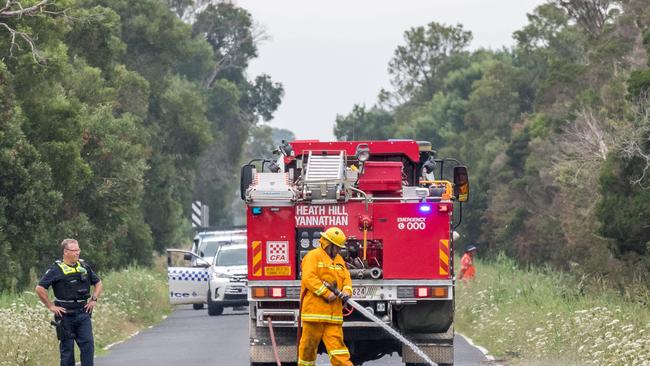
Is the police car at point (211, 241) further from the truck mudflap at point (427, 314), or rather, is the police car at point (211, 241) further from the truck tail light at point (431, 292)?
the truck tail light at point (431, 292)

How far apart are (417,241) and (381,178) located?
1122 millimetres

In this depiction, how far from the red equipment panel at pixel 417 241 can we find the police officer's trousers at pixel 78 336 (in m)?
3.45

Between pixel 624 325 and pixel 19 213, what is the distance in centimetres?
1834

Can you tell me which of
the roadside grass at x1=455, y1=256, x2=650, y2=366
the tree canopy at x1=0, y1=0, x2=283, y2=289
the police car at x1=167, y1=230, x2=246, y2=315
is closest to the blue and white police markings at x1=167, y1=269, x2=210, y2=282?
the police car at x1=167, y1=230, x2=246, y2=315

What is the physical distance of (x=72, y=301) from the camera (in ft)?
57.2

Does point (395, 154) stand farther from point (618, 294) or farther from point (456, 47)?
point (456, 47)

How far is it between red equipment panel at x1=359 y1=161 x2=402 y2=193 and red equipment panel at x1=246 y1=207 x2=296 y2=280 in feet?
3.37

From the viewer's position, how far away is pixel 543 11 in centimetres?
7850

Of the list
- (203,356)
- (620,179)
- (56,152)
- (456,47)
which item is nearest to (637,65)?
(620,179)

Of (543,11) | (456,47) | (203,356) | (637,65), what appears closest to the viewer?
(203,356)

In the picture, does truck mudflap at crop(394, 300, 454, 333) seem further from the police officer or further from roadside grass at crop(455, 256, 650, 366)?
the police officer

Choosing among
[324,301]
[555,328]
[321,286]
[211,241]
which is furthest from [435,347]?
[211,241]

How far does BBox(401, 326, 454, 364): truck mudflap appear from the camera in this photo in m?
18.0

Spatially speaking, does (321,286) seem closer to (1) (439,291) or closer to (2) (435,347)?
A: (1) (439,291)
